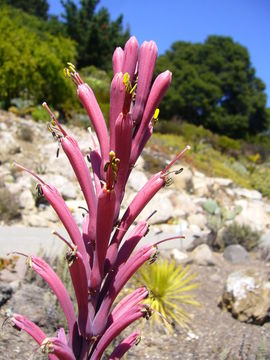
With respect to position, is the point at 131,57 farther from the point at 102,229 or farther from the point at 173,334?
the point at 173,334

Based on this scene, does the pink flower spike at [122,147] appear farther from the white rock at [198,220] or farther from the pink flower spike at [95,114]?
the white rock at [198,220]

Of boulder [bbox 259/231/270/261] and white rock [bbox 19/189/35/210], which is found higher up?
white rock [bbox 19/189/35/210]

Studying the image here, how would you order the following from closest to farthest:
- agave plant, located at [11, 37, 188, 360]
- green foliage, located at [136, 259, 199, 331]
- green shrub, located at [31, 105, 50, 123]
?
agave plant, located at [11, 37, 188, 360]
green foliage, located at [136, 259, 199, 331]
green shrub, located at [31, 105, 50, 123]

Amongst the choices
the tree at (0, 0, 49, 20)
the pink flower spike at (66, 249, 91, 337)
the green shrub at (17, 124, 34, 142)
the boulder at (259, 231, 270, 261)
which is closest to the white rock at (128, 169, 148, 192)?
the green shrub at (17, 124, 34, 142)

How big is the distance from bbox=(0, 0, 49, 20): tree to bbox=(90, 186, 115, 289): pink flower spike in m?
55.0

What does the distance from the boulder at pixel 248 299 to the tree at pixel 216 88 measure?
3421 cm

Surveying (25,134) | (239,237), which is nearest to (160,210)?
(239,237)

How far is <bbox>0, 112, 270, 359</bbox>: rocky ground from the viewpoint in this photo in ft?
13.1

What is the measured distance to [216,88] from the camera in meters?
41.6

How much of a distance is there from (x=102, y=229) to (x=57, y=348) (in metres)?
0.48

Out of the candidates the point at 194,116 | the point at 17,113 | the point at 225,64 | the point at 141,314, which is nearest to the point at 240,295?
the point at 141,314

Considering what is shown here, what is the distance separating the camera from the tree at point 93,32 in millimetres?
34688

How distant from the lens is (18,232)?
7.48 meters

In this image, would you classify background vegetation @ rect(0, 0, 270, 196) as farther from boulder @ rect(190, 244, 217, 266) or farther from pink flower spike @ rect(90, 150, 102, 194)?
pink flower spike @ rect(90, 150, 102, 194)
